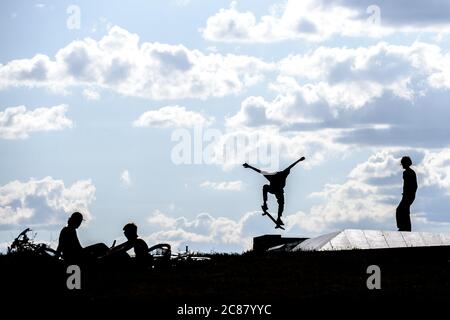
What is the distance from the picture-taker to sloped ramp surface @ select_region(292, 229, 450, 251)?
79.1ft

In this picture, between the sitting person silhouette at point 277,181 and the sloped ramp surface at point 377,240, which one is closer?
the sloped ramp surface at point 377,240

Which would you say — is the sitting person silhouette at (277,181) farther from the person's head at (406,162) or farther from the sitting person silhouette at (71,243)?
the sitting person silhouette at (71,243)

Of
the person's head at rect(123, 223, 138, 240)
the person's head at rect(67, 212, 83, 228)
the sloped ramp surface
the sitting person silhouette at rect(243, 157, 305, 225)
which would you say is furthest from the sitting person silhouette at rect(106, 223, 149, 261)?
the sitting person silhouette at rect(243, 157, 305, 225)

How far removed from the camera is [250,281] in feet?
61.0

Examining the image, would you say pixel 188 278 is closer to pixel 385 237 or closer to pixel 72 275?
pixel 72 275

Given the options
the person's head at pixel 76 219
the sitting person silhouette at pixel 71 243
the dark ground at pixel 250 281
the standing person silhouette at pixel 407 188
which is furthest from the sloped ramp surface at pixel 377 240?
the person's head at pixel 76 219

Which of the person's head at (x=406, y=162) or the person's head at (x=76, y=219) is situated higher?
the person's head at (x=406, y=162)

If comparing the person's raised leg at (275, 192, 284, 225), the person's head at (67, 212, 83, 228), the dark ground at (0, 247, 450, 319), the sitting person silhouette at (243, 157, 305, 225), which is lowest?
the dark ground at (0, 247, 450, 319)

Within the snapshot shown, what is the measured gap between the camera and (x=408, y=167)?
79.7 ft

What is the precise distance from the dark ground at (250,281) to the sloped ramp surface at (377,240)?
5.09 feet

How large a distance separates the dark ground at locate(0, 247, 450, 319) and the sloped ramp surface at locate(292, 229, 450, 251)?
1550 millimetres

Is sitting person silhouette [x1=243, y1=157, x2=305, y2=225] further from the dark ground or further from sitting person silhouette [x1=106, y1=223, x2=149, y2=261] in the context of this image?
sitting person silhouette [x1=106, y1=223, x2=149, y2=261]

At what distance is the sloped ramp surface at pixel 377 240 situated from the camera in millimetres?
24114
